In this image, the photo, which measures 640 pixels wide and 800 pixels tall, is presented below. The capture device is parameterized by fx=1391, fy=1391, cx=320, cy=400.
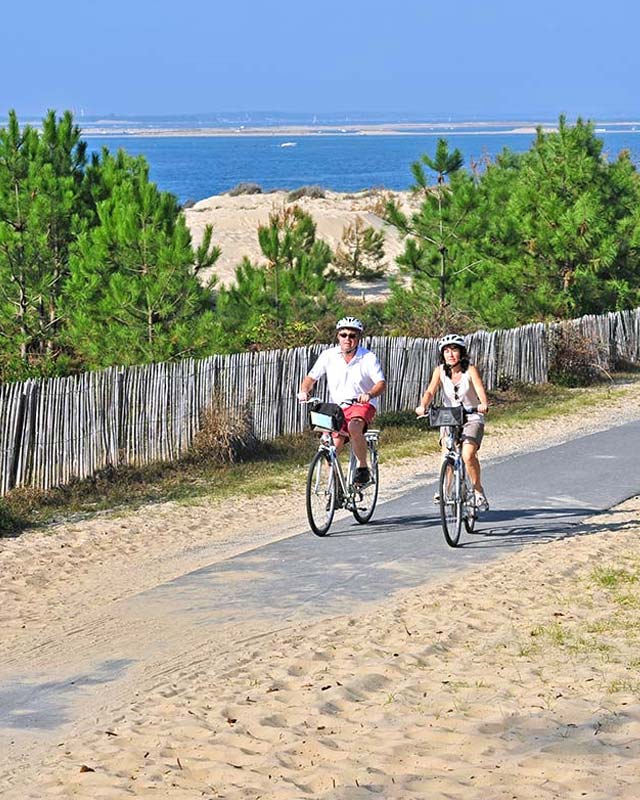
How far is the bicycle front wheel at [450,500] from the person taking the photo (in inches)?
443

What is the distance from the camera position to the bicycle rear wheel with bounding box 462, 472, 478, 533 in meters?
11.6

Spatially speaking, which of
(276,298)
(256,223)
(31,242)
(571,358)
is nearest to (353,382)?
(31,242)

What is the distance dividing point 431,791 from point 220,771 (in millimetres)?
1038

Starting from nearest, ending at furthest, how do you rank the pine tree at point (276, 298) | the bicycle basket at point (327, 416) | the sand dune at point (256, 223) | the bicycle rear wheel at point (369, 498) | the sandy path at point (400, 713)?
the sandy path at point (400, 713) < the bicycle basket at point (327, 416) < the bicycle rear wheel at point (369, 498) < the pine tree at point (276, 298) < the sand dune at point (256, 223)

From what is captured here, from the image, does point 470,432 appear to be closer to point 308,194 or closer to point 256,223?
point 256,223

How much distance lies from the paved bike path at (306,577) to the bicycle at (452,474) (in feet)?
0.75

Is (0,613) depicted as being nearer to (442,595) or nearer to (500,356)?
(442,595)

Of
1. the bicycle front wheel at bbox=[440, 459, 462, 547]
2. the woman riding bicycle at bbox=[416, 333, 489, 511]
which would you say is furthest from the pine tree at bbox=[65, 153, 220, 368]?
the bicycle front wheel at bbox=[440, 459, 462, 547]

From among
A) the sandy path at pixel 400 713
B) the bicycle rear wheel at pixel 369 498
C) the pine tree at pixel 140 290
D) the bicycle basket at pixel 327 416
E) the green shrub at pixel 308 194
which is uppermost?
the green shrub at pixel 308 194

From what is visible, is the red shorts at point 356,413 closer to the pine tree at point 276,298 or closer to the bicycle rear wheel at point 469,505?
the bicycle rear wheel at point 469,505

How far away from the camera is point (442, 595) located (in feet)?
32.6

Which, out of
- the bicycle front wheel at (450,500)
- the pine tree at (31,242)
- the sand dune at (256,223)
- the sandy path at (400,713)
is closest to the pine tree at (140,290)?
the pine tree at (31,242)

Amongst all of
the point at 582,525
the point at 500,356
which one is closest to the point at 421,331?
the point at 500,356

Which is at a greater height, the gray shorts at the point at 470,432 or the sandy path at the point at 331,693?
the gray shorts at the point at 470,432
